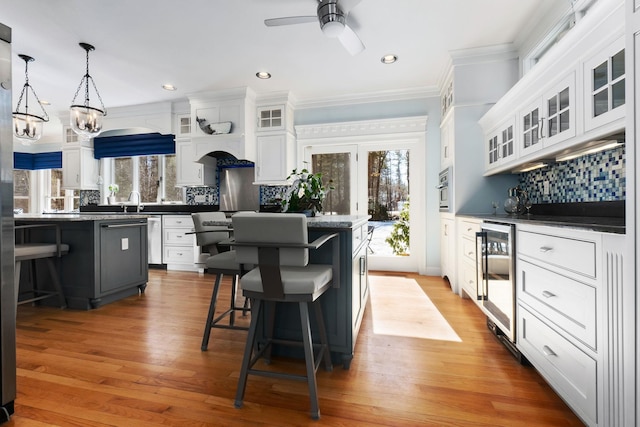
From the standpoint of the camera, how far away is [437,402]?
1.46 metres

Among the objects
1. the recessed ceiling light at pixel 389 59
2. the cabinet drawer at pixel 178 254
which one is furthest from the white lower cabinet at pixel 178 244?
the recessed ceiling light at pixel 389 59

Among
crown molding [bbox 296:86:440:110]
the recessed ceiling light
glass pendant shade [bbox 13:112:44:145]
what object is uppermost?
the recessed ceiling light

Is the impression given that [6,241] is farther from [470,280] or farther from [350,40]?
[470,280]

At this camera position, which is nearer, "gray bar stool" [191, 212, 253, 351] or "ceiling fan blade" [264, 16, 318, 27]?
"gray bar stool" [191, 212, 253, 351]

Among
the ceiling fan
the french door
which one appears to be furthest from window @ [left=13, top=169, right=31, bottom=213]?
the ceiling fan

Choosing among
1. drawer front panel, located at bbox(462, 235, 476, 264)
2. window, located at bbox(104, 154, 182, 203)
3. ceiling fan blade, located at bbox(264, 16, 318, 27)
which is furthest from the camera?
window, located at bbox(104, 154, 182, 203)

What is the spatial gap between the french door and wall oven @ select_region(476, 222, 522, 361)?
78.4 inches

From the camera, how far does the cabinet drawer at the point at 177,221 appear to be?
4609 mm

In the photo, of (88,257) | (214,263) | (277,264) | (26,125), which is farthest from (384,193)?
(26,125)

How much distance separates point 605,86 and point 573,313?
118 cm

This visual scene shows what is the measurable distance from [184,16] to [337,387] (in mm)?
3227

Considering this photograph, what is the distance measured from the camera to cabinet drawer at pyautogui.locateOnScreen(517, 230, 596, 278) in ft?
3.84

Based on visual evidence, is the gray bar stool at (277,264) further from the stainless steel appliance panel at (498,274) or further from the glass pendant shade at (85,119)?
the glass pendant shade at (85,119)

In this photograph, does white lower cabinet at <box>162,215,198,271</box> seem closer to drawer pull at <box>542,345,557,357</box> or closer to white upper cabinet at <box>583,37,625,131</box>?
drawer pull at <box>542,345,557,357</box>
